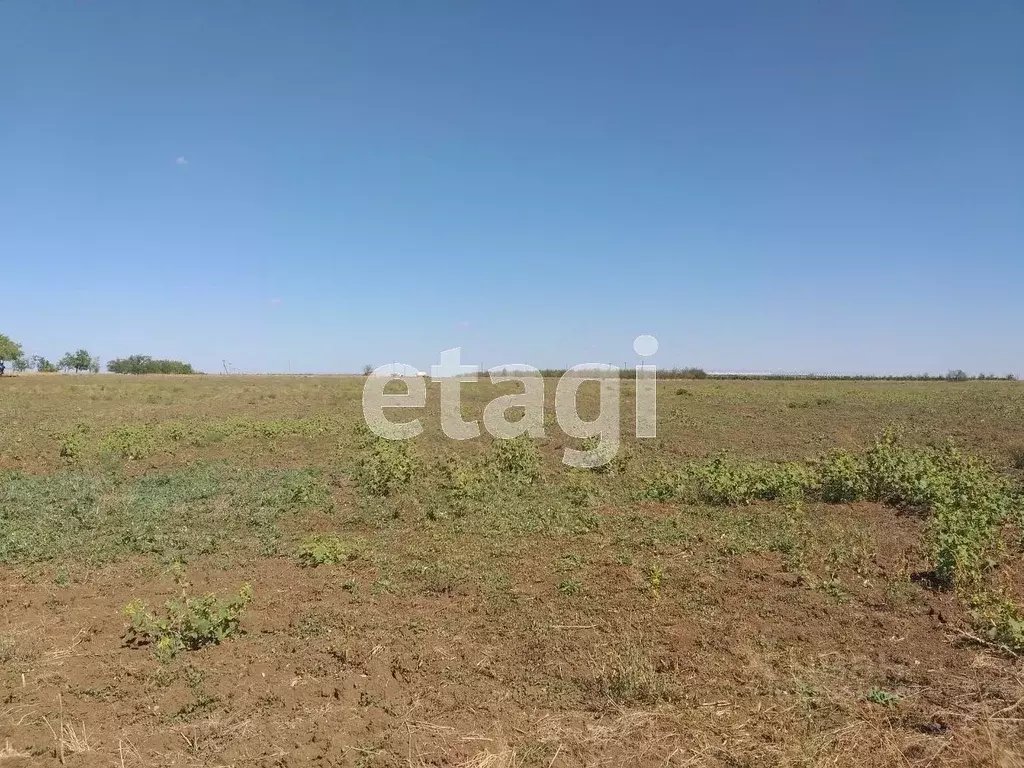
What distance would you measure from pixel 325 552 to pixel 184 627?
1.89 metres

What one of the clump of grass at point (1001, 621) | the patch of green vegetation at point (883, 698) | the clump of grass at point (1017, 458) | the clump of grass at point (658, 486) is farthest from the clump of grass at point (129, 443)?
the clump of grass at point (1017, 458)

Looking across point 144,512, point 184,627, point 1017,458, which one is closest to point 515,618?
point 184,627

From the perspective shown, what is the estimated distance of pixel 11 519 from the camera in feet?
24.6

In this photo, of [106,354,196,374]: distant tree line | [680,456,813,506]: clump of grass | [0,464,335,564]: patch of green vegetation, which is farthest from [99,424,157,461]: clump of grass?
[106,354,196,374]: distant tree line

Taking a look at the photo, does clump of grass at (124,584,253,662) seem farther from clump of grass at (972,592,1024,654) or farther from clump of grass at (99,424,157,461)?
clump of grass at (99,424,157,461)

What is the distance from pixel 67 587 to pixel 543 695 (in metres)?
4.45

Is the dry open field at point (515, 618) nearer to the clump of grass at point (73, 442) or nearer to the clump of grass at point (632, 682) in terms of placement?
the clump of grass at point (632, 682)

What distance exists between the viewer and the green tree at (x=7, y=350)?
165 ft

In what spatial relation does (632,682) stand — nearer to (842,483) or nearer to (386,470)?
(842,483)

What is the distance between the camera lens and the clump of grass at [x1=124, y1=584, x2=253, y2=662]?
4238mm

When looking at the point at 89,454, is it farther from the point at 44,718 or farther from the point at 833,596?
the point at 833,596

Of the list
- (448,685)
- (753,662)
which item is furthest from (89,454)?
(753,662)

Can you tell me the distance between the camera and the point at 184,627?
14.2 feet

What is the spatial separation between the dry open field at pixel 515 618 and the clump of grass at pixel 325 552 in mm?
26
